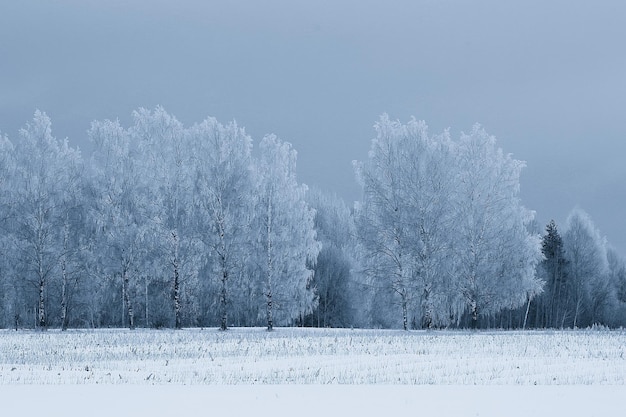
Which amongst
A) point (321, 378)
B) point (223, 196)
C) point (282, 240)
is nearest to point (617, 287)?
point (282, 240)

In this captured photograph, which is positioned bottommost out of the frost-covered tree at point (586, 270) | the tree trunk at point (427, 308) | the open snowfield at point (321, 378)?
the open snowfield at point (321, 378)

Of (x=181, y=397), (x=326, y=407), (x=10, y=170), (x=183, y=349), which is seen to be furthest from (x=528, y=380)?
(x=10, y=170)

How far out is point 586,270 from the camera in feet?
214

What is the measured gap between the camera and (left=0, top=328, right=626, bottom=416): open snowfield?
1063cm

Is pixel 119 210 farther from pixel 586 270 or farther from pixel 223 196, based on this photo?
pixel 586 270

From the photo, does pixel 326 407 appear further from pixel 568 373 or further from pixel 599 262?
pixel 599 262

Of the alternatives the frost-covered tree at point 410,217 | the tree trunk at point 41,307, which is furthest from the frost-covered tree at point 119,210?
the frost-covered tree at point 410,217

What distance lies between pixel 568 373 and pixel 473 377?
2.29m

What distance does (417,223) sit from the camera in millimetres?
38656

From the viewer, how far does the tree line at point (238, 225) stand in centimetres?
3859

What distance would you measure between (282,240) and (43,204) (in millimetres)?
13092

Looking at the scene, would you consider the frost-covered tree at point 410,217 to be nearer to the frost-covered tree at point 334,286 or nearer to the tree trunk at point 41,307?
the tree trunk at point 41,307

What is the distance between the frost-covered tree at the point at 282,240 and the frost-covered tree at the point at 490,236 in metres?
8.63

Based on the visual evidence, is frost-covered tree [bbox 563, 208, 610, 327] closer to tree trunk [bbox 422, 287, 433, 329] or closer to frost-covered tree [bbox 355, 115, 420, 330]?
tree trunk [bbox 422, 287, 433, 329]
